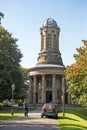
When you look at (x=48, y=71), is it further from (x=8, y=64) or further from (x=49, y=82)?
(x=8, y=64)

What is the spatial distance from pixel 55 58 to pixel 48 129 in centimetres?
6906

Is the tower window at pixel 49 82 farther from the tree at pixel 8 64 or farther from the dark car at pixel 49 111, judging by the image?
the dark car at pixel 49 111

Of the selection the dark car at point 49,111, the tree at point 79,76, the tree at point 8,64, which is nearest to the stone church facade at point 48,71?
the tree at point 8,64

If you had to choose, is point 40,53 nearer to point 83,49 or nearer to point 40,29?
point 40,29

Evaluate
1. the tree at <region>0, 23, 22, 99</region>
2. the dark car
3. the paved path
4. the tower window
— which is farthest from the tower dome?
the paved path

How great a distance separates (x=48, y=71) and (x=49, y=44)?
11.0 m

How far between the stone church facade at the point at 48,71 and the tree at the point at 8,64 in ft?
75.9

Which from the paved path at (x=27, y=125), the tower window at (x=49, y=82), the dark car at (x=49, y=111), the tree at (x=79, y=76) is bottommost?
the paved path at (x=27, y=125)

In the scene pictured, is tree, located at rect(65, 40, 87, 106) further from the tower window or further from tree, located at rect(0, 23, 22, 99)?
the tower window

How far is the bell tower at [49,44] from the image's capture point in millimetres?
91312

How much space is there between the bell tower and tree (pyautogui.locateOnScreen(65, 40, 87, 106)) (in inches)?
1201

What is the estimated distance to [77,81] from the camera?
57.1 meters

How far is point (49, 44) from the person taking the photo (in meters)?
93.9

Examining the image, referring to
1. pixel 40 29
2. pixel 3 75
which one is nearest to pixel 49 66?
pixel 40 29
